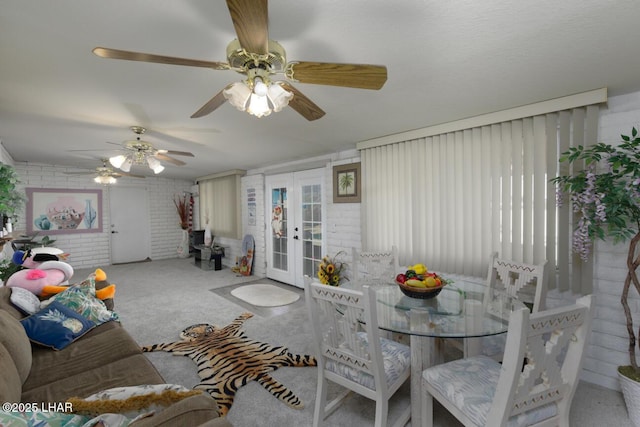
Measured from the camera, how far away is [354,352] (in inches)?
58.1

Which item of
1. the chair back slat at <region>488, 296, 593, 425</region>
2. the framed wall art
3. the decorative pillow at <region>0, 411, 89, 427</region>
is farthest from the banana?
the framed wall art

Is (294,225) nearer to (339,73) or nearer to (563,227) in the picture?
(563,227)

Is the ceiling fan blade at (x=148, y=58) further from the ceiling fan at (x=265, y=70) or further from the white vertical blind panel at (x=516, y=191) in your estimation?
the white vertical blind panel at (x=516, y=191)

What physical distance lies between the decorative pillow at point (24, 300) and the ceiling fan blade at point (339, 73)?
245cm

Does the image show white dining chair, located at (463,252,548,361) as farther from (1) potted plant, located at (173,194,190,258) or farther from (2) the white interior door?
(2) the white interior door

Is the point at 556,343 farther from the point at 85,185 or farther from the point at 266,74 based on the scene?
the point at 85,185

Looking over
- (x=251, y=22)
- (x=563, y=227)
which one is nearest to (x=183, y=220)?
(x=251, y=22)

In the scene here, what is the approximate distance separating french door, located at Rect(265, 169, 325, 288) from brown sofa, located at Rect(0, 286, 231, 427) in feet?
9.03

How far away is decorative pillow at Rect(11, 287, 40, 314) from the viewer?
6.39 feet

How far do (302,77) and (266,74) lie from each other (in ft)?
0.52

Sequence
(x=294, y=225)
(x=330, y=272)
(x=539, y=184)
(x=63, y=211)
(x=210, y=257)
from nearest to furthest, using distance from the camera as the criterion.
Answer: (x=539, y=184)
(x=330, y=272)
(x=294, y=225)
(x=63, y=211)
(x=210, y=257)

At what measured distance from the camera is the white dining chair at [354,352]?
138cm

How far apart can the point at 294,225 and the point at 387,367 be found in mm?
3239

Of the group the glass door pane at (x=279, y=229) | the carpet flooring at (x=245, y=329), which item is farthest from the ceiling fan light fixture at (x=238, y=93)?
the glass door pane at (x=279, y=229)
